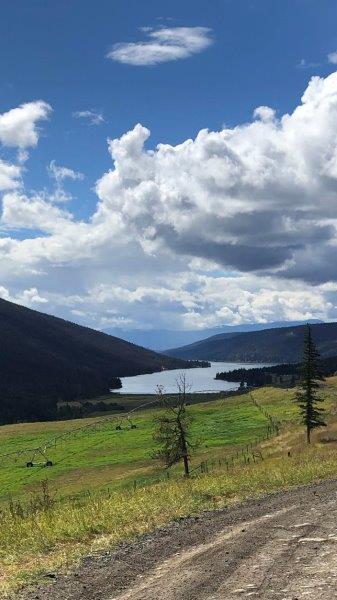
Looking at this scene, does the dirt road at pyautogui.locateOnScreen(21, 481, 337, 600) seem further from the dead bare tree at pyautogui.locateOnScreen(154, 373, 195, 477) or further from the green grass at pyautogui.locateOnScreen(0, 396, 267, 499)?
the green grass at pyautogui.locateOnScreen(0, 396, 267, 499)

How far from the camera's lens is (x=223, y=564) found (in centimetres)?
1083

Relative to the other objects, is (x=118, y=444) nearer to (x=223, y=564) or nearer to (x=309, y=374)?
(x=309, y=374)

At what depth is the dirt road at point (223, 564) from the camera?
9.40m

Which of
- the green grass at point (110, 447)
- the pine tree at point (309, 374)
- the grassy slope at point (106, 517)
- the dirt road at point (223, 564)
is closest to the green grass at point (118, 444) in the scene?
the green grass at point (110, 447)

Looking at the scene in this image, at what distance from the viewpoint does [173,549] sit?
41.3 feet

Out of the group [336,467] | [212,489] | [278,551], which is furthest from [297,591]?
[336,467]

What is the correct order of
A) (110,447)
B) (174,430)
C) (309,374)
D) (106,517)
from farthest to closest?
(110,447), (309,374), (174,430), (106,517)

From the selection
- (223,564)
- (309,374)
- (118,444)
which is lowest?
(118,444)

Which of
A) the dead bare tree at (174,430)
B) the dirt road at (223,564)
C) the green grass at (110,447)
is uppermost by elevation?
the dirt road at (223,564)

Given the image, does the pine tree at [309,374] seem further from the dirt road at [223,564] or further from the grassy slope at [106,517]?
the dirt road at [223,564]

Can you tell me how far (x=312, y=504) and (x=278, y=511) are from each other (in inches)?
54.3

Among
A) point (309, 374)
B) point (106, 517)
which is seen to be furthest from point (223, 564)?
point (309, 374)

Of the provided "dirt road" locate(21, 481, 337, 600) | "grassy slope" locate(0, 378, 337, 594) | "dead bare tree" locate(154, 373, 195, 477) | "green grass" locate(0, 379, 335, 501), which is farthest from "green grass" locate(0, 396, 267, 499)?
"dirt road" locate(21, 481, 337, 600)

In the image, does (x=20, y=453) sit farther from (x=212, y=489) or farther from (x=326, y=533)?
(x=326, y=533)
